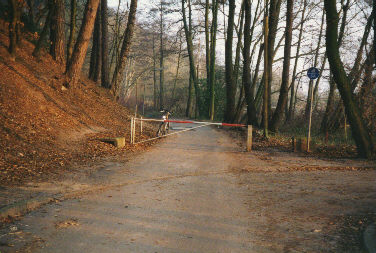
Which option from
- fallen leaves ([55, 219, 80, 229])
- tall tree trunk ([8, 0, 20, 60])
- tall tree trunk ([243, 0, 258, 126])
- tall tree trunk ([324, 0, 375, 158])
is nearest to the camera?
fallen leaves ([55, 219, 80, 229])

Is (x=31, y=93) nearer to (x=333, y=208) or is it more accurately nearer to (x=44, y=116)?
(x=44, y=116)

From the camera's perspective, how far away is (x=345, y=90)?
12.9 metres

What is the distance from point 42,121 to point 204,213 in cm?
806

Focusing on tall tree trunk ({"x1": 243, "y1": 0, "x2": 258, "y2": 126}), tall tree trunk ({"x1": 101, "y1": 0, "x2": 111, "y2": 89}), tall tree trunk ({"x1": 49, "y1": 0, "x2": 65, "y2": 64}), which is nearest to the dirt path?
tall tree trunk ({"x1": 49, "y1": 0, "x2": 65, "y2": 64})

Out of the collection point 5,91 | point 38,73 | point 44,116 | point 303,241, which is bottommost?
point 303,241

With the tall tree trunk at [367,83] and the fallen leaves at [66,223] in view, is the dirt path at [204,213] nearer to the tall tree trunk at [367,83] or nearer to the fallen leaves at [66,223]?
the fallen leaves at [66,223]

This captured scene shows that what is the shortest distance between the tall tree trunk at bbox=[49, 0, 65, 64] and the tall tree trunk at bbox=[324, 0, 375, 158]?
1204 cm

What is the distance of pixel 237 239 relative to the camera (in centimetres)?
479

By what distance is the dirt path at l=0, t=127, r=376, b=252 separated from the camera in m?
4.56

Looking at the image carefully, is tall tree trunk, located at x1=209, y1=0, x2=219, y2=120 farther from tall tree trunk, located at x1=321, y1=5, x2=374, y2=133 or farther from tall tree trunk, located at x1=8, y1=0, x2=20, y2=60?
tall tree trunk, located at x1=8, y1=0, x2=20, y2=60

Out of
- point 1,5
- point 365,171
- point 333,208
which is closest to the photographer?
point 333,208

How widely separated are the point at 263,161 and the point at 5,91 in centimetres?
897

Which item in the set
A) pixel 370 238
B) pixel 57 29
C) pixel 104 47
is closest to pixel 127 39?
pixel 104 47

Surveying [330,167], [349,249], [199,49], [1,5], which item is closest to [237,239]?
[349,249]
